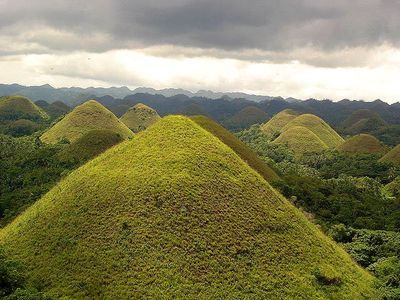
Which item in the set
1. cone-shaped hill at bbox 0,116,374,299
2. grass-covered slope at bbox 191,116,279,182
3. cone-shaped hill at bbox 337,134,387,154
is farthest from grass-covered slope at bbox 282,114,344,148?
cone-shaped hill at bbox 0,116,374,299

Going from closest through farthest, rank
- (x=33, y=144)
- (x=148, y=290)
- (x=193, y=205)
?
1. (x=148, y=290)
2. (x=193, y=205)
3. (x=33, y=144)

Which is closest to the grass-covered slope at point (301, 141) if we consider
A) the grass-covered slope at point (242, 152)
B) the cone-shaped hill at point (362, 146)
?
the cone-shaped hill at point (362, 146)

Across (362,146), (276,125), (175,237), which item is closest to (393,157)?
(362,146)

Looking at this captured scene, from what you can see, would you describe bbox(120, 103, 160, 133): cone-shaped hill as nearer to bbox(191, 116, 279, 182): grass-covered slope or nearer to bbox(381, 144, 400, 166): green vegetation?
bbox(191, 116, 279, 182): grass-covered slope

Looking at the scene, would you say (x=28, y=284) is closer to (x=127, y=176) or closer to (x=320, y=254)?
(x=127, y=176)

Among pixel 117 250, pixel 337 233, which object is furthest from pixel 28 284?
pixel 337 233

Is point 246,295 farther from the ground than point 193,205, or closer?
closer

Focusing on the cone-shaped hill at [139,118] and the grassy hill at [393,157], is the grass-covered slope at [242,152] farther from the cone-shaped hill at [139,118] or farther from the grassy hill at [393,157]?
the cone-shaped hill at [139,118]
